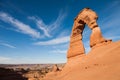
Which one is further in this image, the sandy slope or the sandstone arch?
the sandstone arch

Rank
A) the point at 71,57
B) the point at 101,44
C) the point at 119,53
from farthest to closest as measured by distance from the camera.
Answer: the point at 71,57 < the point at 101,44 < the point at 119,53

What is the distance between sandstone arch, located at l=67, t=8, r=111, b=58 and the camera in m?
22.9

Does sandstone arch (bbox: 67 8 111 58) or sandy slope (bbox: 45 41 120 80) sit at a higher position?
sandstone arch (bbox: 67 8 111 58)

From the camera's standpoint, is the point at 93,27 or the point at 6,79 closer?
the point at 93,27

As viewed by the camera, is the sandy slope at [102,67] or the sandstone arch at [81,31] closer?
the sandy slope at [102,67]

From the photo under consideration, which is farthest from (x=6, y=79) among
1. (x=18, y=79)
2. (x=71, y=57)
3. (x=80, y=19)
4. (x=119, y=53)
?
(x=119, y=53)

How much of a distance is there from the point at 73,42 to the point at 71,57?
288cm

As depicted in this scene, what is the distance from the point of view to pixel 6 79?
5909cm

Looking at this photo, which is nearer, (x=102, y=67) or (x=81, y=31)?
(x=102, y=67)

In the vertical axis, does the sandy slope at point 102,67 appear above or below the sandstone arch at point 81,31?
below

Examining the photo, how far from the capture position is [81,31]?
28516mm

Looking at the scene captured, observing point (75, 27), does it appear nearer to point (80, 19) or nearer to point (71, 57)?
point (80, 19)

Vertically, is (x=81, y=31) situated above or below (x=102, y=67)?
above

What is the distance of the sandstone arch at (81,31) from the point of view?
22.9 meters
